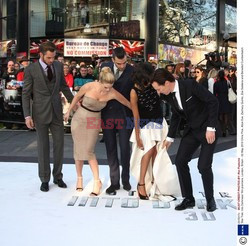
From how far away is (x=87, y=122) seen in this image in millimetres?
4547

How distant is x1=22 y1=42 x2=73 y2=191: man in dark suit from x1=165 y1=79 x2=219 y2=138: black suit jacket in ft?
4.89

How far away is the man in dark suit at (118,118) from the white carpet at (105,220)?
0.21 metres

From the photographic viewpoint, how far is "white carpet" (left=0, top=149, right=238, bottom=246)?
3.19 metres

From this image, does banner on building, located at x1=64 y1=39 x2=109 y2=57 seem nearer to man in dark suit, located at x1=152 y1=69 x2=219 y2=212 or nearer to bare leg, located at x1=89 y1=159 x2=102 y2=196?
bare leg, located at x1=89 y1=159 x2=102 y2=196

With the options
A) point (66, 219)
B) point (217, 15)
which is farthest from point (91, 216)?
point (217, 15)

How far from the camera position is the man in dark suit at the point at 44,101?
466 centimetres

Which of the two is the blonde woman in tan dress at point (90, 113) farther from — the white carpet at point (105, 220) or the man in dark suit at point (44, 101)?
the white carpet at point (105, 220)

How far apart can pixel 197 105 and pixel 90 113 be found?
1.27 m

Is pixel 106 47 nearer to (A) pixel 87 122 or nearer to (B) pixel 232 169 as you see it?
(B) pixel 232 169

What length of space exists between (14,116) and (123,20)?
589 centimetres

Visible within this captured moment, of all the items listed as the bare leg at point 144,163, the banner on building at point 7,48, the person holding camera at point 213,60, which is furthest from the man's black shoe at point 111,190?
the banner on building at point 7,48

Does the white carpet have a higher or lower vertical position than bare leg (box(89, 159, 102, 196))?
lower

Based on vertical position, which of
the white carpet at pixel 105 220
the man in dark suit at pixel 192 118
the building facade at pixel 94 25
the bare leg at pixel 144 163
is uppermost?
the building facade at pixel 94 25

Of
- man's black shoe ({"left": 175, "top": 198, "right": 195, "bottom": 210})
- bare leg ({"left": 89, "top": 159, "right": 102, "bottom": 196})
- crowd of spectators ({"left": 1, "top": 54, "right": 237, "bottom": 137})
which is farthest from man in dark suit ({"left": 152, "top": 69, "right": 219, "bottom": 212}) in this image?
crowd of spectators ({"left": 1, "top": 54, "right": 237, "bottom": 137})
